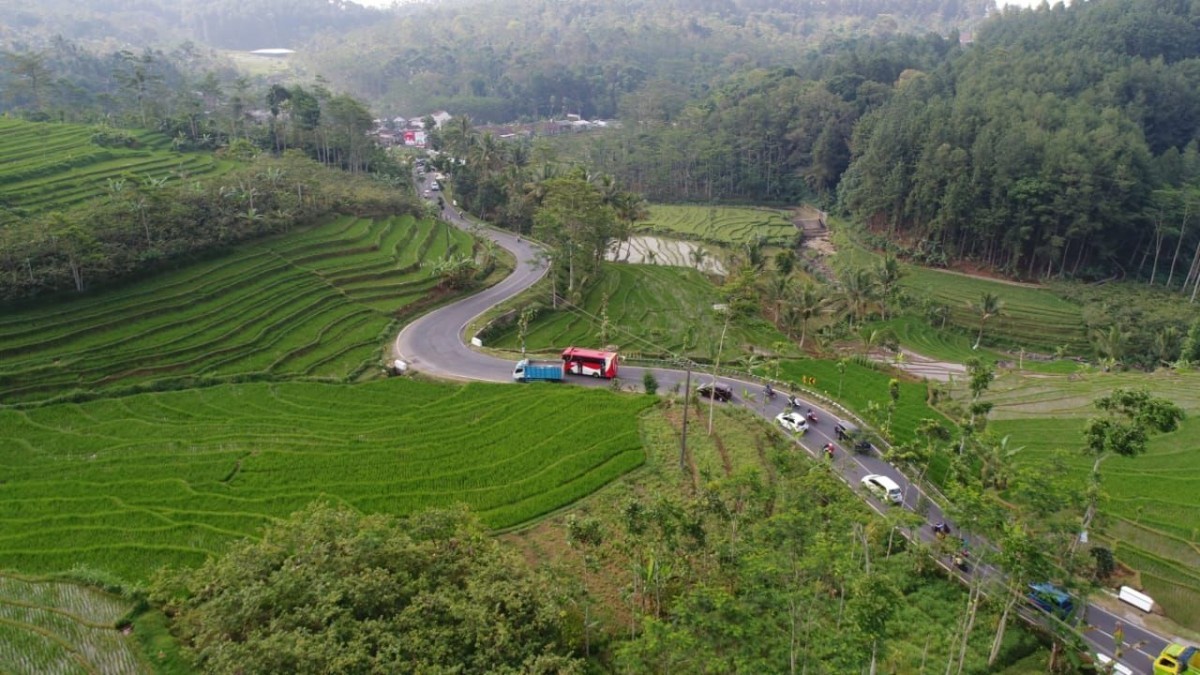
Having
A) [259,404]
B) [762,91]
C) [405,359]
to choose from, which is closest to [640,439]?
[405,359]

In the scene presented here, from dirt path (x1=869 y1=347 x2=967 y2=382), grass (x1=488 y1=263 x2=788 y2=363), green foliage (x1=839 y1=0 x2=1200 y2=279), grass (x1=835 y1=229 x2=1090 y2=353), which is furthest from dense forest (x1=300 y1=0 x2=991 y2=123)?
dirt path (x1=869 y1=347 x2=967 y2=382)

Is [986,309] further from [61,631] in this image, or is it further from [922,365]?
[61,631]

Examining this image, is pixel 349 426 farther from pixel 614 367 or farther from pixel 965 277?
pixel 965 277

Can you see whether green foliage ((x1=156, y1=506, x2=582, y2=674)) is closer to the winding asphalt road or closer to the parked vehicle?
the winding asphalt road

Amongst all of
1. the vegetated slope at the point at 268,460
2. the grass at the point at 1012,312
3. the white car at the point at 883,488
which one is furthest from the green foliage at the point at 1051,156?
the vegetated slope at the point at 268,460

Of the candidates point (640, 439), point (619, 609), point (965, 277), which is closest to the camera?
point (619, 609)

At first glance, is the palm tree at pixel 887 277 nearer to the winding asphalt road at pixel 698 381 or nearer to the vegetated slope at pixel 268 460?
the winding asphalt road at pixel 698 381

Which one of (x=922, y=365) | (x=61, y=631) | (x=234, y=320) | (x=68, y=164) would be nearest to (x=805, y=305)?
(x=922, y=365)
